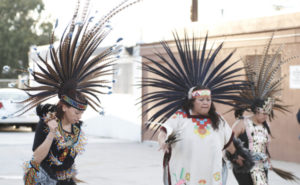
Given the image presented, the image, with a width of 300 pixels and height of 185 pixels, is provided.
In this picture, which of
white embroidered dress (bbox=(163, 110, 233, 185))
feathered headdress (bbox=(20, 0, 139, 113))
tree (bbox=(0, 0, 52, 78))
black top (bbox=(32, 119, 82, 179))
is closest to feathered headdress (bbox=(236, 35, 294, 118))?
white embroidered dress (bbox=(163, 110, 233, 185))

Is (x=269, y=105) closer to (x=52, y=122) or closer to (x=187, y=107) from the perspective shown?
(x=187, y=107)

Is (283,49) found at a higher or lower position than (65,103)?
higher

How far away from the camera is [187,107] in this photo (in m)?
5.37

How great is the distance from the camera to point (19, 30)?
164ft

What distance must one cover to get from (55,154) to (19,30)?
46794 mm

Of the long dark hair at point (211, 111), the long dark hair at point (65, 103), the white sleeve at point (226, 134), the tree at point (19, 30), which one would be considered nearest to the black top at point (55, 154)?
the long dark hair at point (65, 103)

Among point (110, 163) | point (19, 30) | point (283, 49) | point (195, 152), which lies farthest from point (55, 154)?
point (19, 30)

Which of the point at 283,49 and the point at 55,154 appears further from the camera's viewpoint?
the point at 283,49

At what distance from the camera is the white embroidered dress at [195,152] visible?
16.8 ft

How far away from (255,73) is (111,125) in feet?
40.6

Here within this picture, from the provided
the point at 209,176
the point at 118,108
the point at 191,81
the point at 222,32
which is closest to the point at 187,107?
the point at 191,81

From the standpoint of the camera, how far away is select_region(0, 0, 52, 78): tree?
4875 centimetres

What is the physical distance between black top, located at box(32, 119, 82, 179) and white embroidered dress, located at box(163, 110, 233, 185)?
0.90m

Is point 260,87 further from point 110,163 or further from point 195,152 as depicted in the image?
point 110,163
